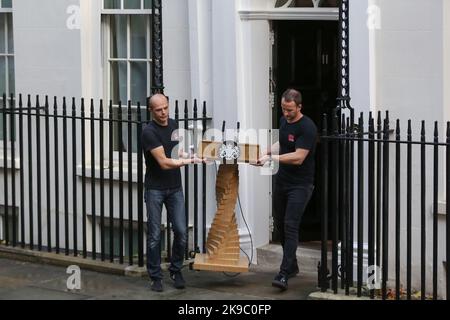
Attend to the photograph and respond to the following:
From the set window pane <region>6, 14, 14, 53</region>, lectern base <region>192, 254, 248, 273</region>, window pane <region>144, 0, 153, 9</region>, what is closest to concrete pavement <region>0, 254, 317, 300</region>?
lectern base <region>192, 254, 248, 273</region>

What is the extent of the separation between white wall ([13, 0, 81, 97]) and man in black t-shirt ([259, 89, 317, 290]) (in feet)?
10.9

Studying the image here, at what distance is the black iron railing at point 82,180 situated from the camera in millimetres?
10734

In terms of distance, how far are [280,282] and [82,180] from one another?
8.19 feet

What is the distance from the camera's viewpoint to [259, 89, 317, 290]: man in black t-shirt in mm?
9398

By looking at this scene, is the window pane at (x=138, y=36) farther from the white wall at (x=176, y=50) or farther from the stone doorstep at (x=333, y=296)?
the stone doorstep at (x=333, y=296)

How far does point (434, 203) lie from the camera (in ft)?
29.0

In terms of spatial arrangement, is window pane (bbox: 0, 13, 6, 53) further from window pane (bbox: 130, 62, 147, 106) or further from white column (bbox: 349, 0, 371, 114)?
white column (bbox: 349, 0, 371, 114)

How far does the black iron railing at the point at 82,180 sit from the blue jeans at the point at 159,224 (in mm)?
679

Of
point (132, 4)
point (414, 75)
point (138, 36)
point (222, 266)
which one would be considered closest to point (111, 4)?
point (132, 4)

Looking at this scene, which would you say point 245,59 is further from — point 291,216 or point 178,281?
point 178,281

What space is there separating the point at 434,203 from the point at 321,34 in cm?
301

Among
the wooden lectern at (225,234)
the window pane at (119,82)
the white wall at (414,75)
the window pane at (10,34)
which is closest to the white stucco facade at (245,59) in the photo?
the white wall at (414,75)
